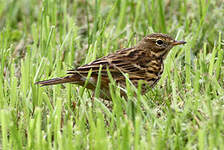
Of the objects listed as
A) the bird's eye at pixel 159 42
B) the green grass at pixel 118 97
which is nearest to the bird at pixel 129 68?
the bird's eye at pixel 159 42

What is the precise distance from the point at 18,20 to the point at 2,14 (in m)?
0.33

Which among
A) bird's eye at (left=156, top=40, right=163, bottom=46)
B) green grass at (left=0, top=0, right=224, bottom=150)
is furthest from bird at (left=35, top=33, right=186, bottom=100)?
green grass at (left=0, top=0, right=224, bottom=150)

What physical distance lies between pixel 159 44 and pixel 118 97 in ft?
5.04

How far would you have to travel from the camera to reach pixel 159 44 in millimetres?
5867

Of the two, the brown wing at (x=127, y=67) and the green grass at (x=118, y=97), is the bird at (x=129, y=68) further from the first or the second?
the green grass at (x=118, y=97)

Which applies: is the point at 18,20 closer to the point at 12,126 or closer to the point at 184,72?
the point at 184,72

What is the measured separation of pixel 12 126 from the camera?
3.91 metres

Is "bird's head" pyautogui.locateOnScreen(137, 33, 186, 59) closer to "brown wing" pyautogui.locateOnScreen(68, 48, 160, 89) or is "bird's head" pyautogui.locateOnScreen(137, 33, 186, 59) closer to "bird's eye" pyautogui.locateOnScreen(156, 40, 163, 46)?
"bird's eye" pyautogui.locateOnScreen(156, 40, 163, 46)

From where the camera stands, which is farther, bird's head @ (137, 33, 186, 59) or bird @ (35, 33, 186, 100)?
bird's head @ (137, 33, 186, 59)

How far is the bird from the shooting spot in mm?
4961

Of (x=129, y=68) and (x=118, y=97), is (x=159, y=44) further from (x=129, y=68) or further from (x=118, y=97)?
(x=118, y=97)

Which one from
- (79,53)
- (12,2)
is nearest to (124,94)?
(79,53)

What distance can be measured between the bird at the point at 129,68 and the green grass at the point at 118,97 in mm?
152

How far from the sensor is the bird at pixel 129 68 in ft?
16.3
